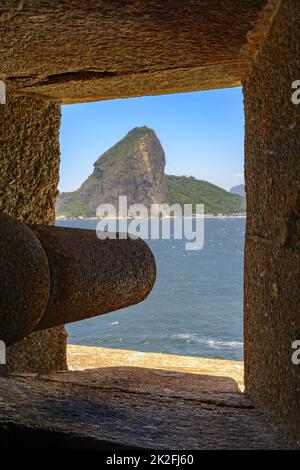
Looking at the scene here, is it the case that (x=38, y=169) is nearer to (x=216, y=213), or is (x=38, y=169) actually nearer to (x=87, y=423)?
(x=87, y=423)

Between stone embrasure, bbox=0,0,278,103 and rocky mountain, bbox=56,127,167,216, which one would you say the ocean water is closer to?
stone embrasure, bbox=0,0,278,103

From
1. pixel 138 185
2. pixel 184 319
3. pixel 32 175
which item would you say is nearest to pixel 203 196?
pixel 138 185

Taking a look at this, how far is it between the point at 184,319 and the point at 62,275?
146 feet

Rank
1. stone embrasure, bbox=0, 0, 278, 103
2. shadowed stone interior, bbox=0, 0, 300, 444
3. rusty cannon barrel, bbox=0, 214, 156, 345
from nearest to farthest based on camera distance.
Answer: shadowed stone interior, bbox=0, 0, 300, 444
rusty cannon barrel, bbox=0, 214, 156, 345
stone embrasure, bbox=0, 0, 278, 103

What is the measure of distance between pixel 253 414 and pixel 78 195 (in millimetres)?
155525

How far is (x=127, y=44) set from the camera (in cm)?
291

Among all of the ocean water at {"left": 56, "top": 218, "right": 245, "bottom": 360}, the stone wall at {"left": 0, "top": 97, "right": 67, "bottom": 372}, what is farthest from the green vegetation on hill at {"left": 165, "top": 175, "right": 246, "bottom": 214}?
the stone wall at {"left": 0, "top": 97, "right": 67, "bottom": 372}

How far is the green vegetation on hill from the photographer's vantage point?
5335 inches

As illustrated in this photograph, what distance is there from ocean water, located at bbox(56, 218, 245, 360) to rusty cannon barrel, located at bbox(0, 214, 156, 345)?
22808mm

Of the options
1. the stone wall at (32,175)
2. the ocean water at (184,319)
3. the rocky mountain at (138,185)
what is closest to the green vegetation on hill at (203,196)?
the rocky mountain at (138,185)

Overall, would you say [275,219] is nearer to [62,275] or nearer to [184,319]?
[62,275]

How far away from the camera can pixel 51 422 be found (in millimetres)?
2207

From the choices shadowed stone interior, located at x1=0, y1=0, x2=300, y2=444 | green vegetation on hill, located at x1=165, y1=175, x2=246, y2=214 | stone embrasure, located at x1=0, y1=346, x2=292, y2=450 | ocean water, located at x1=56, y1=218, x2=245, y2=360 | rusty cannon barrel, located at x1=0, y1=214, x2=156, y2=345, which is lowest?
ocean water, located at x1=56, y1=218, x2=245, y2=360
